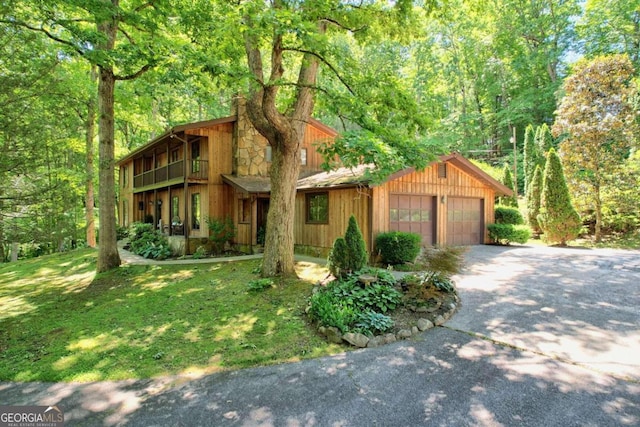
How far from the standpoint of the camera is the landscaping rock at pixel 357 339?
5.05 meters

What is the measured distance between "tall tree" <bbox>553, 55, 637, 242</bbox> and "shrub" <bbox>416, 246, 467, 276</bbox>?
7245mm

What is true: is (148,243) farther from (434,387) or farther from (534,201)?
(534,201)

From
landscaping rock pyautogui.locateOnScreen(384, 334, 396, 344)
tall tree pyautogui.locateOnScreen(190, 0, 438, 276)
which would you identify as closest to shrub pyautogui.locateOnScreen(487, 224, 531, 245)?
tall tree pyautogui.locateOnScreen(190, 0, 438, 276)

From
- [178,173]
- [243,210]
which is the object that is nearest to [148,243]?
[178,173]

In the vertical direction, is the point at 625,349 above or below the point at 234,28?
below

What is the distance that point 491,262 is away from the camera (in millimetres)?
10859

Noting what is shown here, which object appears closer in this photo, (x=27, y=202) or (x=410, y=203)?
(x=27, y=202)

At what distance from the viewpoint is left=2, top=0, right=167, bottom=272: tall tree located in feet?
23.3

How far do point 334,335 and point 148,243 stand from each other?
42.0 ft

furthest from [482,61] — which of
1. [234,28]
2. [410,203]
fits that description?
[234,28]

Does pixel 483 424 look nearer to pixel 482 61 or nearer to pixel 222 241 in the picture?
pixel 222 241

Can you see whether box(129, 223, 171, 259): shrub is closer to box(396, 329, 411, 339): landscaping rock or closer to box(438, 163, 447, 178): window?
box(396, 329, 411, 339): landscaping rock

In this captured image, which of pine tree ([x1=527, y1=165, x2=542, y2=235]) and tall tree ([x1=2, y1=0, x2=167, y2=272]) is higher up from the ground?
tall tree ([x1=2, y1=0, x2=167, y2=272])

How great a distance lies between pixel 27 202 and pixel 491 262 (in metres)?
12.7
